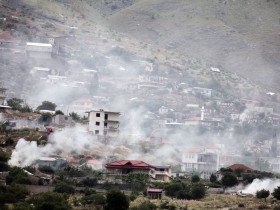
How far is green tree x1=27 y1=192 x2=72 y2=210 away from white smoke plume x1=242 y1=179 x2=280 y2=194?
61.5 feet

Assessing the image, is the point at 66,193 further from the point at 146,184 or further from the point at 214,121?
the point at 214,121

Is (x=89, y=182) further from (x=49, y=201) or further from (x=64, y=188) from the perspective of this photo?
(x=49, y=201)

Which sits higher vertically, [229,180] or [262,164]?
[262,164]

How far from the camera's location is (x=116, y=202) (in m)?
80.8

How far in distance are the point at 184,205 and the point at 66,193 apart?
824cm

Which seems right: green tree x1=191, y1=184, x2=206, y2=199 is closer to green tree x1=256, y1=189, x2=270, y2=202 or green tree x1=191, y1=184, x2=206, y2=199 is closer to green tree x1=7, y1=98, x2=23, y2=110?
green tree x1=256, y1=189, x2=270, y2=202

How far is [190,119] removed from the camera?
583ft

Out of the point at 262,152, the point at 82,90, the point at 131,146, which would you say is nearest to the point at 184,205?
the point at 131,146

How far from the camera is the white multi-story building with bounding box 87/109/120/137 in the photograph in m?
125

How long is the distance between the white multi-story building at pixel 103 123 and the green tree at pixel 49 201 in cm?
3987

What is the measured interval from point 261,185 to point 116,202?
21.8m

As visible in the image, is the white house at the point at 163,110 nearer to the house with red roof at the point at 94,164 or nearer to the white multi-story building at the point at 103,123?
the white multi-story building at the point at 103,123

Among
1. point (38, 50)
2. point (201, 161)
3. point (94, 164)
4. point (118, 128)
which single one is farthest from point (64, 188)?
point (38, 50)

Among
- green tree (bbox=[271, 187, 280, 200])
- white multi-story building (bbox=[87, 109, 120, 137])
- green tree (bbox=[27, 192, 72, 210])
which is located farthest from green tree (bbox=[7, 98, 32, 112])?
green tree (bbox=[27, 192, 72, 210])
